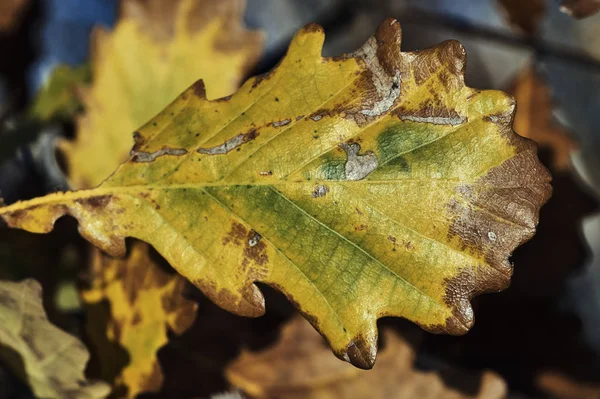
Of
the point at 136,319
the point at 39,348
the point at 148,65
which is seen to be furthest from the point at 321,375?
the point at 148,65

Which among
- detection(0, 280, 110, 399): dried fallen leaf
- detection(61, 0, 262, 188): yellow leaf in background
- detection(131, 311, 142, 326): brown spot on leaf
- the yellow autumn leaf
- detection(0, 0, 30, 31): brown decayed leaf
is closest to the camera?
the yellow autumn leaf

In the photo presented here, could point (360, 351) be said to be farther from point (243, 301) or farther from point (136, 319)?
point (136, 319)

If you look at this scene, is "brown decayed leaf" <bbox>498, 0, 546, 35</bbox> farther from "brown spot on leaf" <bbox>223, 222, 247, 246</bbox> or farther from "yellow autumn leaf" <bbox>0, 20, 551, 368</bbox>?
"brown spot on leaf" <bbox>223, 222, 247, 246</bbox>

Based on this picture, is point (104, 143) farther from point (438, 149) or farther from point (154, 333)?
point (438, 149)

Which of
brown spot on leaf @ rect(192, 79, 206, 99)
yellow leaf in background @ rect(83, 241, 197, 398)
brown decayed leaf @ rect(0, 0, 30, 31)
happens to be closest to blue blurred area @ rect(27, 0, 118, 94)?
brown decayed leaf @ rect(0, 0, 30, 31)

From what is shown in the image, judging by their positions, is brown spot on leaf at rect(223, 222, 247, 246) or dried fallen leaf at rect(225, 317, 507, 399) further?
dried fallen leaf at rect(225, 317, 507, 399)

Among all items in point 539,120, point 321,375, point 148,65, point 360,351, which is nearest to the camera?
point 360,351

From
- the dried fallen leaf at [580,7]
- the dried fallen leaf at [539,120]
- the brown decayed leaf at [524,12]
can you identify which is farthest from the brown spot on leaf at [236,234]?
the dried fallen leaf at [539,120]
